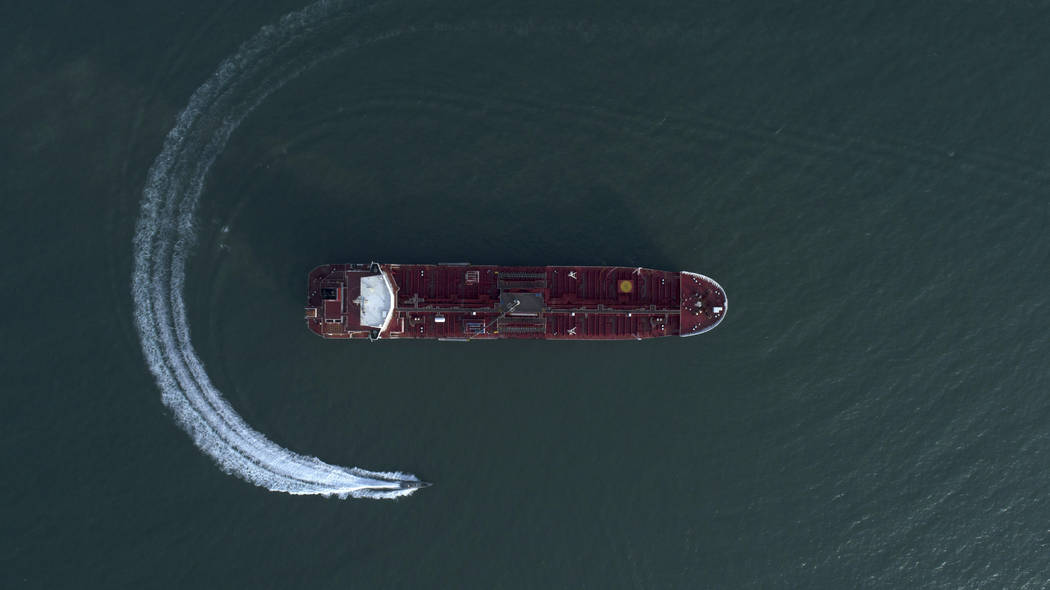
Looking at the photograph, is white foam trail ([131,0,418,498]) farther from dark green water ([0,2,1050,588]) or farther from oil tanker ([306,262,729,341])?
oil tanker ([306,262,729,341])

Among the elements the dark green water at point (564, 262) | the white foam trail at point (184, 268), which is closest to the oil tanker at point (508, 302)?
the dark green water at point (564, 262)

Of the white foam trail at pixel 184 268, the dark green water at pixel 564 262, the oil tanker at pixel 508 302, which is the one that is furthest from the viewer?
the white foam trail at pixel 184 268

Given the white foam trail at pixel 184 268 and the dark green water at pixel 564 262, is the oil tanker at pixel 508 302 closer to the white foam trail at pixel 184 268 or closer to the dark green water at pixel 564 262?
the dark green water at pixel 564 262

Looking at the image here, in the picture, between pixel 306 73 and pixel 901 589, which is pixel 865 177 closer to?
pixel 901 589

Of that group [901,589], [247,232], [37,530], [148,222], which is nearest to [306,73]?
[247,232]

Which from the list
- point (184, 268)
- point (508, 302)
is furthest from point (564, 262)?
point (184, 268)

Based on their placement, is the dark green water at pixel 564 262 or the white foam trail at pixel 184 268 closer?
the dark green water at pixel 564 262

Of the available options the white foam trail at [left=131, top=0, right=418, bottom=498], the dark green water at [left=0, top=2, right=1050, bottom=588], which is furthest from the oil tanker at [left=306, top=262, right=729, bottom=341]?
the white foam trail at [left=131, top=0, right=418, bottom=498]
